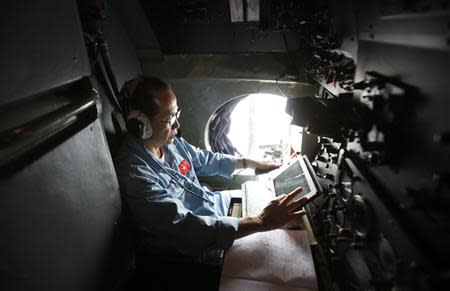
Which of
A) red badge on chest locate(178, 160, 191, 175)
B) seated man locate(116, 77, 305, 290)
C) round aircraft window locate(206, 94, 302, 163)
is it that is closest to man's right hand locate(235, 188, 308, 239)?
seated man locate(116, 77, 305, 290)

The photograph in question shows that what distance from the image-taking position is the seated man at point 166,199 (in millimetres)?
1273

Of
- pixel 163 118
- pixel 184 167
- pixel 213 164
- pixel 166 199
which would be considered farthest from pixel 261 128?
pixel 166 199

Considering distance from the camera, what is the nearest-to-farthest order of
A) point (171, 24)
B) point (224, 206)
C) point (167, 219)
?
point (167, 219) → point (224, 206) → point (171, 24)

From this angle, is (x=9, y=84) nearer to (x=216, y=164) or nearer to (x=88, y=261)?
(x=88, y=261)

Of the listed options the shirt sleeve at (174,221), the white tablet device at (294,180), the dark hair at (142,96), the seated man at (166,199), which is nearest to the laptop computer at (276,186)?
the white tablet device at (294,180)

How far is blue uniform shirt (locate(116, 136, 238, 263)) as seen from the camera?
4.17 feet

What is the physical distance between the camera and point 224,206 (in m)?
1.80

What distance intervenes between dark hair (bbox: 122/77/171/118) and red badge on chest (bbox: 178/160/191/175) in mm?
468

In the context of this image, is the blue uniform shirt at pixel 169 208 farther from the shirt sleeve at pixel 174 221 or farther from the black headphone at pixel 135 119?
the black headphone at pixel 135 119

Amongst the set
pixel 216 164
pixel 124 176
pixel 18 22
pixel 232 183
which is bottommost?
pixel 232 183

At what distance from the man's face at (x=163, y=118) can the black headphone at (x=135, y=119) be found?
0.06 metres

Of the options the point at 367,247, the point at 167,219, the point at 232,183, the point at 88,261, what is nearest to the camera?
Answer: the point at 367,247

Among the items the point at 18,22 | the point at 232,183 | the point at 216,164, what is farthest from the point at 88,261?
the point at 232,183

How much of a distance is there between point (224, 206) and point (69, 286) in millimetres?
1054
